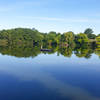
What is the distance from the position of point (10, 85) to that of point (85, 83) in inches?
213

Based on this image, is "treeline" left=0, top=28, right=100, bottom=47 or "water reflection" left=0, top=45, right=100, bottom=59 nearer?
"water reflection" left=0, top=45, right=100, bottom=59

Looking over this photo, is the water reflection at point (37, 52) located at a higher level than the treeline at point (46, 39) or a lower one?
lower

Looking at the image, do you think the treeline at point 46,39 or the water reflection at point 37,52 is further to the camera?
the treeline at point 46,39

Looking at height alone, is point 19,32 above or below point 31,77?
above

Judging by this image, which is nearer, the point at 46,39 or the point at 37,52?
the point at 37,52

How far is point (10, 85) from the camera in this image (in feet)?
33.6

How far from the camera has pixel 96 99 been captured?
832 centimetres

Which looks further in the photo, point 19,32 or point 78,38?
point 19,32

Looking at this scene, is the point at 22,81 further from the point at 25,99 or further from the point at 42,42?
the point at 42,42

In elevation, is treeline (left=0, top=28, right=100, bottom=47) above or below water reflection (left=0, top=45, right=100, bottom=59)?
above

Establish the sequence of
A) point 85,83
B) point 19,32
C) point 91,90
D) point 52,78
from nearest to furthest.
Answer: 1. point 91,90
2. point 85,83
3. point 52,78
4. point 19,32

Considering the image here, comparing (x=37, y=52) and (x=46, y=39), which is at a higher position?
(x=46, y=39)

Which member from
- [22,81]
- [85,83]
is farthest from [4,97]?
[85,83]

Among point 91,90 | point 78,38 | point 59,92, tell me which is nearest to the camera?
point 59,92
